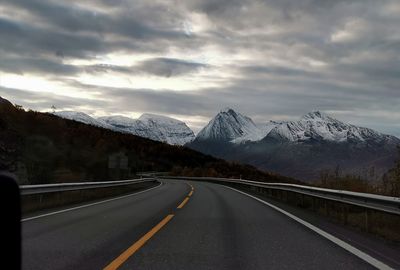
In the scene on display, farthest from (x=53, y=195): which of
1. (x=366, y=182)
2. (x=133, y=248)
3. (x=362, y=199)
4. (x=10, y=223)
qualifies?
(x=10, y=223)

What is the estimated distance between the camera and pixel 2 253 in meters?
2.18

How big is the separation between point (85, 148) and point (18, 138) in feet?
80.6

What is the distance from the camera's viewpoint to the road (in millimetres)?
6879

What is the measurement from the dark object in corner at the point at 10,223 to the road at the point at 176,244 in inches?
175

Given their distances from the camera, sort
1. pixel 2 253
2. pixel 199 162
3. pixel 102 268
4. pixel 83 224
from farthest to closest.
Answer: pixel 199 162
pixel 83 224
pixel 102 268
pixel 2 253

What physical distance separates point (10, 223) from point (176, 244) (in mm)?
6479

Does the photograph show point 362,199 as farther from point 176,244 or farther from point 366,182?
point 366,182

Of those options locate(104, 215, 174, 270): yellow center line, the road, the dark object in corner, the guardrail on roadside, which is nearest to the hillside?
the guardrail on roadside

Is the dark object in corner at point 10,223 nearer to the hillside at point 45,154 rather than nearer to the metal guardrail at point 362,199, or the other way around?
the metal guardrail at point 362,199

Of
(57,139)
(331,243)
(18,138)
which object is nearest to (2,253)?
(331,243)

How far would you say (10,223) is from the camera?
226cm

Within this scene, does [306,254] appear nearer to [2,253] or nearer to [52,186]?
[2,253]

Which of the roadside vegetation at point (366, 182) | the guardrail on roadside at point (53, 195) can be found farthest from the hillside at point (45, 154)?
the roadside vegetation at point (366, 182)

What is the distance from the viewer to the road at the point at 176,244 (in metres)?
6.88
